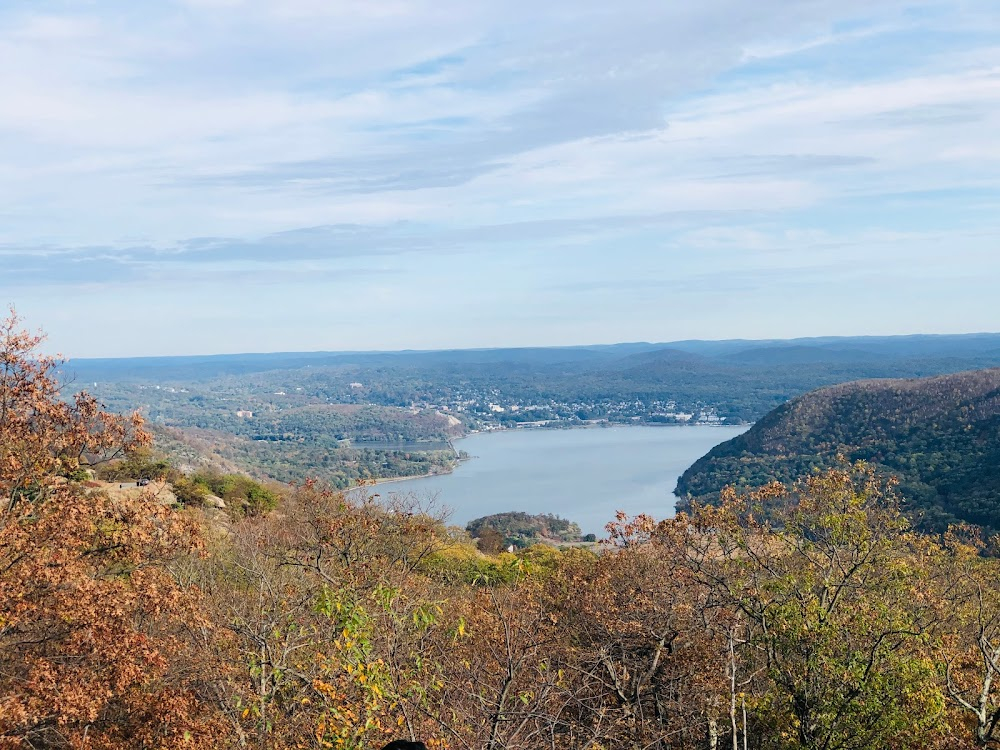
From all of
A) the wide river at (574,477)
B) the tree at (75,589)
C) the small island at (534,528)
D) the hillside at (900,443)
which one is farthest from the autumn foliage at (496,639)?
the small island at (534,528)

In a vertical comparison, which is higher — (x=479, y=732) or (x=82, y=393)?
(x=82, y=393)

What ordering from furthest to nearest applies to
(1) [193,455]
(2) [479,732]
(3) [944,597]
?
(1) [193,455] < (3) [944,597] < (2) [479,732]

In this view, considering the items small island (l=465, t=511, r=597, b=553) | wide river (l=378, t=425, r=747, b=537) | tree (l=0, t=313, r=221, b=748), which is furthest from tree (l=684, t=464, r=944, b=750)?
small island (l=465, t=511, r=597, b=553)

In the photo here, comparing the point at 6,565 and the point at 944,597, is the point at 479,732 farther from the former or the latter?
the point at 944,597

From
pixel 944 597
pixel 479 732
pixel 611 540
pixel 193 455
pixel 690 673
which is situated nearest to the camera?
pixel 479 732

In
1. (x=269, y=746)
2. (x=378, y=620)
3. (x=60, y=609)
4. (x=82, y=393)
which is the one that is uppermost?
(x=82, y=393)

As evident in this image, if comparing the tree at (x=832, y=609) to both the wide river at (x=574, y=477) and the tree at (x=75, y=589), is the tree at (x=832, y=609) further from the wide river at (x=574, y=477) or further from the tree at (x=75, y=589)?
the wide river at (x=574, y=477)

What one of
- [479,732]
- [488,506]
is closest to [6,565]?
[479,732]
